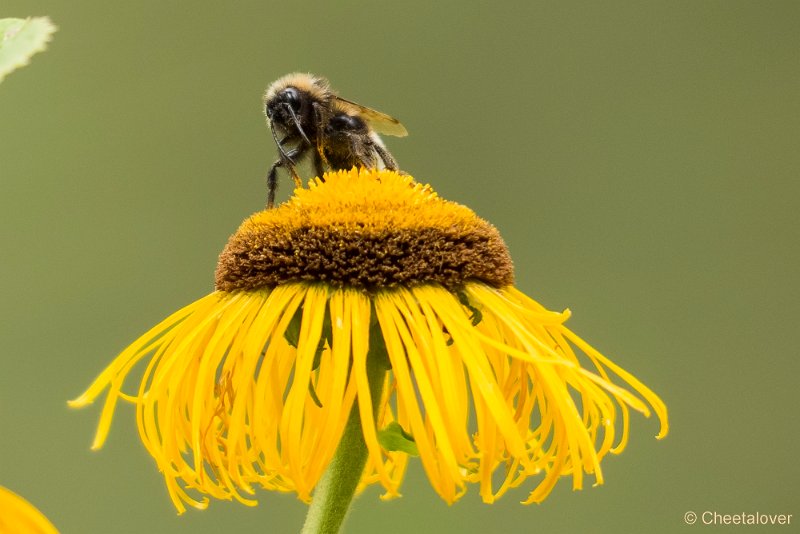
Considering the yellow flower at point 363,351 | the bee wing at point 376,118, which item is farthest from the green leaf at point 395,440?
the bee wing at point 376,118

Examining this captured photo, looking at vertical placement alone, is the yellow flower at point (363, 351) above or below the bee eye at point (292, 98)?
below

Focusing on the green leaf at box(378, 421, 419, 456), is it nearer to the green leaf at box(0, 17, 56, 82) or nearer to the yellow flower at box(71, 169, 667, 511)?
the yellow flower at box(71, 169, 667, 511)

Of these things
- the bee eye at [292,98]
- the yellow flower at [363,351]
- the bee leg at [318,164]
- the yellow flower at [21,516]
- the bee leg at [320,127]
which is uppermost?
the bee eye at [292,98]

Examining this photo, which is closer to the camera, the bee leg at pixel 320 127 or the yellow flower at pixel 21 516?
the yellow flower at pixel 21 516

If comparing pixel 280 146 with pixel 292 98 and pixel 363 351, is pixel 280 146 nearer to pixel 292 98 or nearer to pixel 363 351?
pixel 292 98

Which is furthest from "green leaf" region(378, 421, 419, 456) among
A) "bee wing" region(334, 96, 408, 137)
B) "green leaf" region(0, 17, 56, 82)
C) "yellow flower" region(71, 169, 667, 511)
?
"bee wing" region(334, 96, 408, 137)

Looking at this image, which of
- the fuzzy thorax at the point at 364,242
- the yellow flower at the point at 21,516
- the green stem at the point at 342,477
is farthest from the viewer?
the fuzzy thorax at the point at 364,242

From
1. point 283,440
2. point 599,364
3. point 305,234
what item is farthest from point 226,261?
point 599,364

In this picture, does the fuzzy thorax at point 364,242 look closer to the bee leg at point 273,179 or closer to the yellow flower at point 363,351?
the yellow flower at point 363,351
